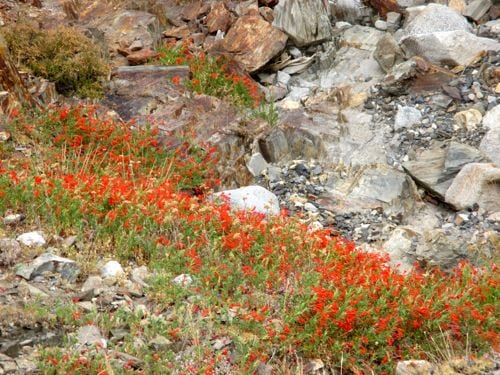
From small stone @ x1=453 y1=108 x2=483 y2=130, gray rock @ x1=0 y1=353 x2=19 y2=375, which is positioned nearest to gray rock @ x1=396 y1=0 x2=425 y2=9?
small stone @ x1=453 y1=108 x2=483 y2=130

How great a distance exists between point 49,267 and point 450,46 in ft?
34.5

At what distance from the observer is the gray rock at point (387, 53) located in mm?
15258

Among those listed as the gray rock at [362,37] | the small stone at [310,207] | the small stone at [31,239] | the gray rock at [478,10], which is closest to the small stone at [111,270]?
the small stone at [31,239]

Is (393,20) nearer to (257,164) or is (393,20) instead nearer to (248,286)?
(257,164)

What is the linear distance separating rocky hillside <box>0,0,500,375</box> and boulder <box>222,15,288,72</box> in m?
0.05

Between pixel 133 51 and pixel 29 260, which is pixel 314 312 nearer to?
pixel 29 260

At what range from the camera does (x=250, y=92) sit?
560 inches

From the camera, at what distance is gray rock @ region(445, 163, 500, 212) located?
11.4 m

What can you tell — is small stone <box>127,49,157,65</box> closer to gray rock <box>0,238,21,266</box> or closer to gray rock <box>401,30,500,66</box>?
gray rock <box>401,30,500,66</box>

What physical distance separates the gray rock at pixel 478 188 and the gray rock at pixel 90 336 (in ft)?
24.5

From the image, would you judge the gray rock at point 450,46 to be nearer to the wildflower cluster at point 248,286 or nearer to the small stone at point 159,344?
the wildflower cluster at point 248,286

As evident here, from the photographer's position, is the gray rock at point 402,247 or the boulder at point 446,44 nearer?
the gray rock at point 402,247

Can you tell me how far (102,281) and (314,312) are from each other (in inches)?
81.2

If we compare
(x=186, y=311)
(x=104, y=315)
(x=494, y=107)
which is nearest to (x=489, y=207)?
(x=494, y=107)
